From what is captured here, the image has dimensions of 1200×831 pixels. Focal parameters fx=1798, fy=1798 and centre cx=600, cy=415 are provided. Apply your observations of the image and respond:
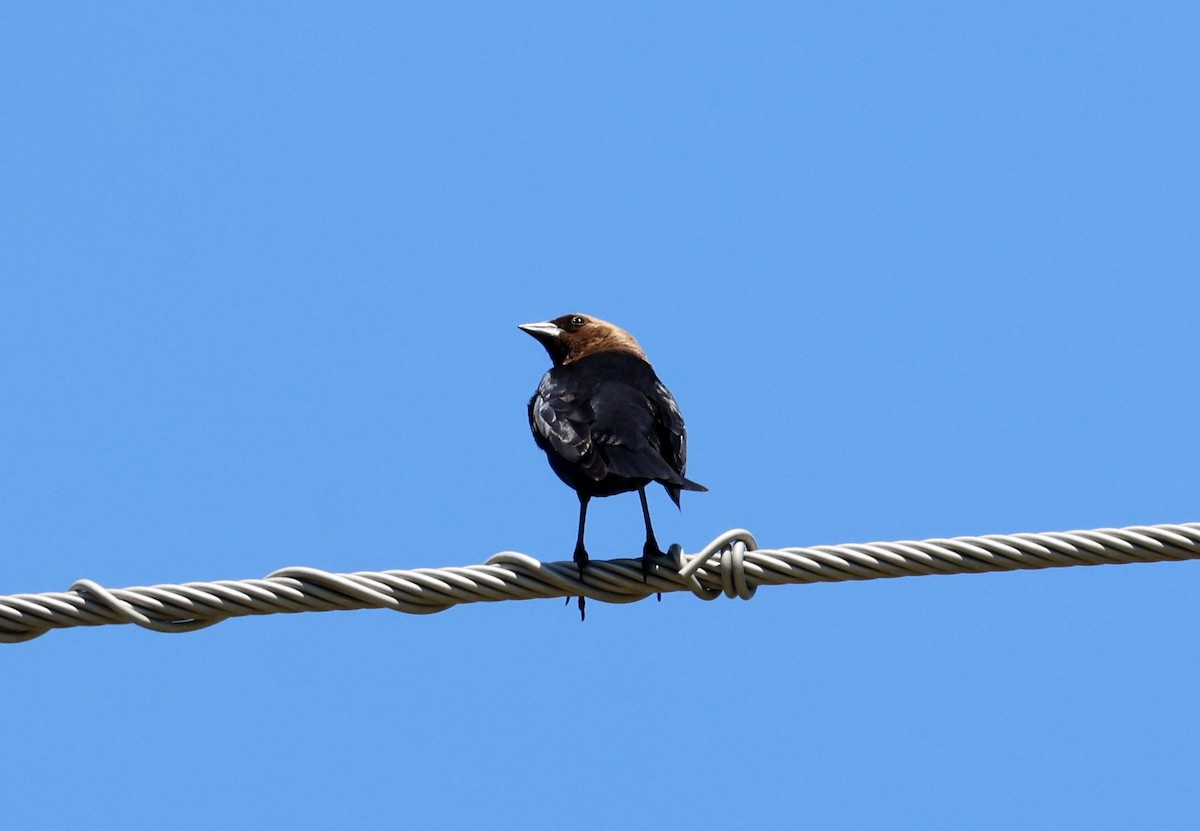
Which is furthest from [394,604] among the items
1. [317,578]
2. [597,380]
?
[597,380]

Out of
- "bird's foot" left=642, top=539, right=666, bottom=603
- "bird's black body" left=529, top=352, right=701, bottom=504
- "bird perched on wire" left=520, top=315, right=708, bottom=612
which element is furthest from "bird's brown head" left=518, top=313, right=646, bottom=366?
"bird's foot" left=642, top=539, right=666, bottom=603

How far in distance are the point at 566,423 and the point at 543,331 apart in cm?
250

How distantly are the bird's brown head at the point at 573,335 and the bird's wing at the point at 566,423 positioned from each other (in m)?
1.69

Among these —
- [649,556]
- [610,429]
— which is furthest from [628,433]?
[649,556]

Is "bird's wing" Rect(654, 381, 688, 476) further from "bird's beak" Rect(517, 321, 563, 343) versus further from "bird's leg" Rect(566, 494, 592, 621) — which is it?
"bird's beak" Rect(517, 321, 563, 343)

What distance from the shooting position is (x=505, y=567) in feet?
18.6

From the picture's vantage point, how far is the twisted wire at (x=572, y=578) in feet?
17.3

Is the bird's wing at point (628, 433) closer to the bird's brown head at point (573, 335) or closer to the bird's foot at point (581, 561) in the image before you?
the bird's foot at point (581, 561)

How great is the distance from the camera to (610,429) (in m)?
6.79

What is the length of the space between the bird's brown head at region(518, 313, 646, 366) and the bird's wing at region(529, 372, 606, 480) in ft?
5.55

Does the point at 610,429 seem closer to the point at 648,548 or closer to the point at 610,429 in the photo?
the point at 610,429

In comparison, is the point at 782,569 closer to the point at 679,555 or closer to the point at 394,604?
the point at 679,555

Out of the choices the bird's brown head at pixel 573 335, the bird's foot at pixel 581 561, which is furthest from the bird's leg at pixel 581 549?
the bird's brown head at pixel 573 335

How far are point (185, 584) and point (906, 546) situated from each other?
2.18m
